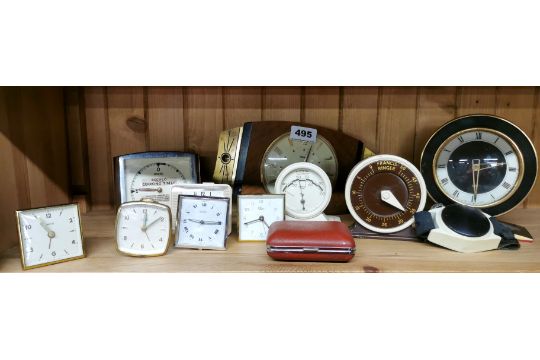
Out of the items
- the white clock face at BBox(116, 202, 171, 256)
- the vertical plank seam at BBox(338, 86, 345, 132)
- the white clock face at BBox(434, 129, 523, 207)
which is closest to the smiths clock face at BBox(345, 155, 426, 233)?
the white clock face at BBox(434, 129, 523, 207)

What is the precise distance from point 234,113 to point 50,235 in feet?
1.84

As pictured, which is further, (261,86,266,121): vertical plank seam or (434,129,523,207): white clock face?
(261,86,266,121): vertical plank seam

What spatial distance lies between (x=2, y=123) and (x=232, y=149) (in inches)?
19.6

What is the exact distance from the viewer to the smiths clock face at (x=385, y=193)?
3.50 ft

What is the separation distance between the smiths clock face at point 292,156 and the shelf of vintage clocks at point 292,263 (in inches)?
8.5

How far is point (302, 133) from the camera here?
3.96 ft

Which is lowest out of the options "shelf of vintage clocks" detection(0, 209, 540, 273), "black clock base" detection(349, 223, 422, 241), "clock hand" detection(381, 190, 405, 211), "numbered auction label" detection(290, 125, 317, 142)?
"shelf of vintage clocks" detection(0, 209, 540, 273)

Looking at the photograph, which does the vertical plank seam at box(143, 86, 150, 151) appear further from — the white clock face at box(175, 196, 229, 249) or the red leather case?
the red leather case

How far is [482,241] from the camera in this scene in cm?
99

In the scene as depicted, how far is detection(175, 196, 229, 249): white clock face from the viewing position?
39.8 inches

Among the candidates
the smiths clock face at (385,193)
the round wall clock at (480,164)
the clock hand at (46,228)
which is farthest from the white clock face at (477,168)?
the clock hand at (46,228)

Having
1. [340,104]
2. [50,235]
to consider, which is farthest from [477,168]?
[50,235]

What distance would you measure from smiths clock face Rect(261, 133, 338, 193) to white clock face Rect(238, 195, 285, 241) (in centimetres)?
14

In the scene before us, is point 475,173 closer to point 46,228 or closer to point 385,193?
point 385,193
